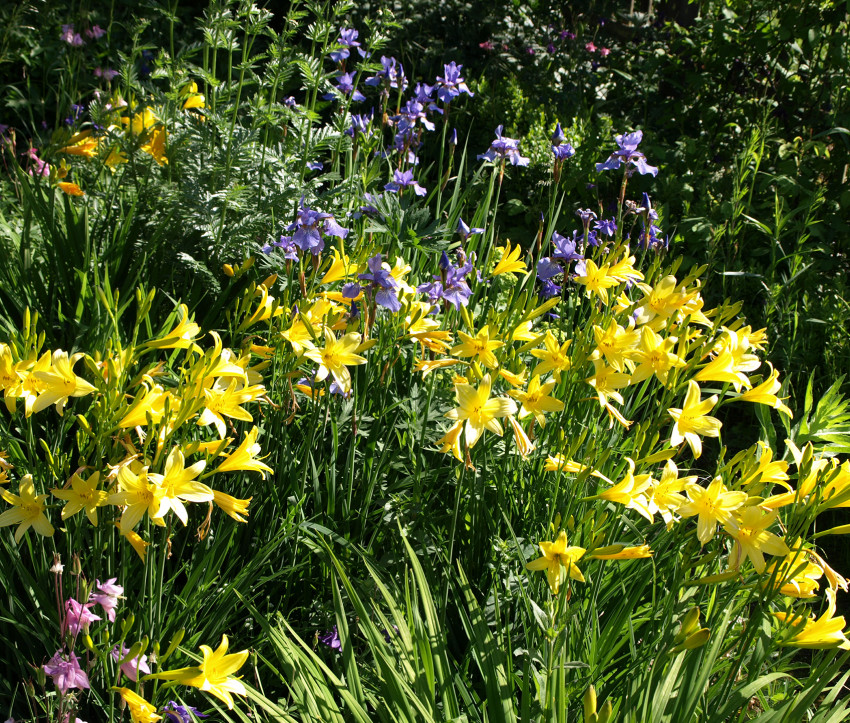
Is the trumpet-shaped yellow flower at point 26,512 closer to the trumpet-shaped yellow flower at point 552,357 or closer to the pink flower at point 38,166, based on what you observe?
the trumpet-shaped yellow flower at point 552,357

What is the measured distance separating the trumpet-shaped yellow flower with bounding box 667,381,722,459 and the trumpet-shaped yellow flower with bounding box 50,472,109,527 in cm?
108

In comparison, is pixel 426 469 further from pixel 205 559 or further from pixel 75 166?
pixel 75 166

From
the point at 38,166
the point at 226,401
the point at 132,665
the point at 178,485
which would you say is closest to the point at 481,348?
the point at 226,401

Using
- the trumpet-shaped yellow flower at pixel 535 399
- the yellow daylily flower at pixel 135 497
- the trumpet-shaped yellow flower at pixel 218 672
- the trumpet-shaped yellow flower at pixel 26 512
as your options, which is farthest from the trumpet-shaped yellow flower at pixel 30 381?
the trumpet-shaped yellow flower at pixel 535 399

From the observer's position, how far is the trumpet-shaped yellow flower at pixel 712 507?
1327 millimetres

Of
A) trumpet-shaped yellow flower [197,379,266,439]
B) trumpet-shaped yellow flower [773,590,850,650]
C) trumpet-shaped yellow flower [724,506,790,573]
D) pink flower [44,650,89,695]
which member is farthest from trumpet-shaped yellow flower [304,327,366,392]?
trumpet-shaped yellow flower [773,590,850,650]

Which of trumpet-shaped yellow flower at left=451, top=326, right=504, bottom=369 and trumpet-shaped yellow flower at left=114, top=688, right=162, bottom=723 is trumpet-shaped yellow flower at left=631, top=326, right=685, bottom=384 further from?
trumpet-shaped yellow flower at left=114, top=688, right=162, bottom=723

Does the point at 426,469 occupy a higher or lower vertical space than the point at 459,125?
lower

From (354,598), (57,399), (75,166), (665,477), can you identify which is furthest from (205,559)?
(75,166)

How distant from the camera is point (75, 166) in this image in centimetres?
315

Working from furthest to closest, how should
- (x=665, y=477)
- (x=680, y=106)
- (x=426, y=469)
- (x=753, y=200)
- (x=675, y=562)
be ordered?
(x=680, y=106), (x=753, y=200), (x=426, y=469), (x=675, y=562), (x=665, y=477)

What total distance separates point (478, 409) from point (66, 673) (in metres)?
Answer: 0.86

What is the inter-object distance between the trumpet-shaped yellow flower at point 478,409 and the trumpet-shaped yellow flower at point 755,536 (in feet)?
1.48

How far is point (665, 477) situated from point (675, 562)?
0.35m
